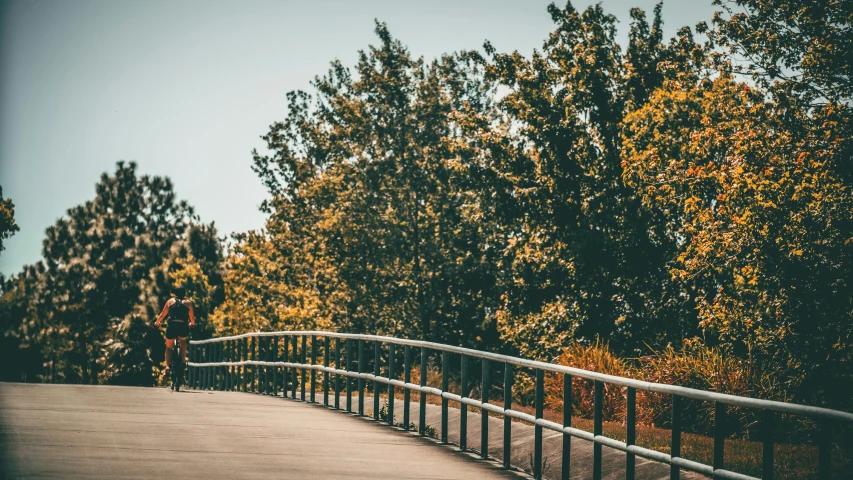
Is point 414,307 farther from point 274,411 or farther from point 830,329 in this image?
point 274,411

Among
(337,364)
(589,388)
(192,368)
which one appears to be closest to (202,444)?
(337,364)

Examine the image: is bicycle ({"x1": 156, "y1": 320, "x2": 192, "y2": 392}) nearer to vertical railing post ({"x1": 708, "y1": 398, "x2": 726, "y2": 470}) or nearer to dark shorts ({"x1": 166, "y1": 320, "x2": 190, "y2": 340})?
dark shorts ({"x1": 166, "y1": 320, "x2": 190, "y2": 340})

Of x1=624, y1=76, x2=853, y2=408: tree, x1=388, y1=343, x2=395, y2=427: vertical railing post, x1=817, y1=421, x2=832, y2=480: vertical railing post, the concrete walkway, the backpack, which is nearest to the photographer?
x1=817, y1=421, x2=832, y2=480: vertical railing post

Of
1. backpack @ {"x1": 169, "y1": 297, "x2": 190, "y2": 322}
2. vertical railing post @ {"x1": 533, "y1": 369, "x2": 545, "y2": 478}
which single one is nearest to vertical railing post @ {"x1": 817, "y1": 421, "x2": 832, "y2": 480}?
vertical railing post @ {"x1": 533, "y1": 369, "x2": 545, "y2": 478}

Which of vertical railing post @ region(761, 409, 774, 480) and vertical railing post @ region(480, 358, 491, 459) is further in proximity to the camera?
vertical railing post @ region(480, 358, 491, 459)

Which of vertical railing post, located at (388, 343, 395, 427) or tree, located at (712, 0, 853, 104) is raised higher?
tree, located at (712, 0, 853, 104)

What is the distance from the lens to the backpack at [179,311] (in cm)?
2192

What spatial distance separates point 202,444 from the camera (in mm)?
11148

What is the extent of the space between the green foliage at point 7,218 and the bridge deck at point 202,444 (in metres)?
43.5

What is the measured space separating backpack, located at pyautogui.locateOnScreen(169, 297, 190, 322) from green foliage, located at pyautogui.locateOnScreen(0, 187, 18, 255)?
37010 millimetres

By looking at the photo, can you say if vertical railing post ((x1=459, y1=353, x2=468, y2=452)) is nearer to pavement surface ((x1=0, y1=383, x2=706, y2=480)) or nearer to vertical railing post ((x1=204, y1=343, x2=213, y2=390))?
pavement surface ((x1=0, y1=383, x2=706, y2=480))

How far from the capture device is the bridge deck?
30.8ft

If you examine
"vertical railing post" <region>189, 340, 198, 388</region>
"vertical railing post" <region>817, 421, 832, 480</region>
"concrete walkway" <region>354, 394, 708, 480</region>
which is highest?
"vertical railing post" <region>817, 421, 832, 480</region>

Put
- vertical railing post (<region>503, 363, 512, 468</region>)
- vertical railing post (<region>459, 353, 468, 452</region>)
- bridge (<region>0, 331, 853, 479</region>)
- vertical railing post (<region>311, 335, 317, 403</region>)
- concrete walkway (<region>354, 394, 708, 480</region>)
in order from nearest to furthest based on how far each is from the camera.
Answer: bridge (<region>0, 331, 853, 479</region>), concrete walkway (<region>354, 394, 708, 480</region>), vertical railing post (<region>503, 363, 512, 468</region>), vertical railing post (<region>459, 353, 468, 452</region>), vertical railing post (<region>311, 335, 317, 403</region>)
